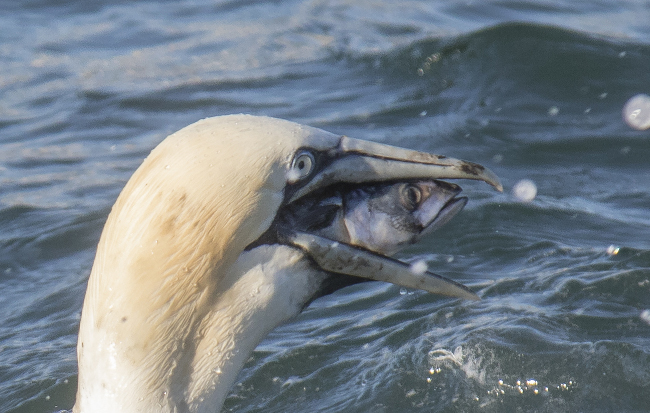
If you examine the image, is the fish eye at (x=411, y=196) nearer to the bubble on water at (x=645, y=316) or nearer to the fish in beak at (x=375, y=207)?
the fish in beak at (x=375, y=207)

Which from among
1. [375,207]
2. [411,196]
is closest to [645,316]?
[411,196]

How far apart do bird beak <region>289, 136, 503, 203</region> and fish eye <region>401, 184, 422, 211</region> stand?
0.21ft

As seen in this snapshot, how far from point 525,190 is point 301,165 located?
549 centimetres

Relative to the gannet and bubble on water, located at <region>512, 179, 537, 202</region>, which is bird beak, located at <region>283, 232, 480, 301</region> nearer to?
the gannet

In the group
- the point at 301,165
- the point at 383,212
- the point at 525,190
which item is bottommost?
the point at 525,190

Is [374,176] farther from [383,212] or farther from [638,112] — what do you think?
[638,112]

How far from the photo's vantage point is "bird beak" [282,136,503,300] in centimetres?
477

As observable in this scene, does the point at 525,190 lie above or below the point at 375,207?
below

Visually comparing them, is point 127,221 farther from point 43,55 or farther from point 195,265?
point 43,55

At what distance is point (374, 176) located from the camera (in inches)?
191

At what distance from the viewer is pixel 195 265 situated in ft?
14.2

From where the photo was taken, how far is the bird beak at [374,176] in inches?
188

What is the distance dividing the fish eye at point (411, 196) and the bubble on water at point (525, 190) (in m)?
4.63

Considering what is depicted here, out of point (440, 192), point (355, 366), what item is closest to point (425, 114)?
point (355, 366)
